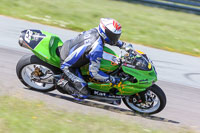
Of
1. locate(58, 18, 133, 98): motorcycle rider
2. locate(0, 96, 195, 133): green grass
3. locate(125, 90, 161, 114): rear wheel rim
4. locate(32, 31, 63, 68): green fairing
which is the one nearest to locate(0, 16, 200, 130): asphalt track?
locate(125, 90, 161, 114): rear wheel rim

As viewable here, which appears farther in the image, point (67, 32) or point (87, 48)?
point (67, 32)

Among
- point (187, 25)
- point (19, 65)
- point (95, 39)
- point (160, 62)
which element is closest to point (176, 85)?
point (160, 62)

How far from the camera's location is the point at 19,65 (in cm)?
625

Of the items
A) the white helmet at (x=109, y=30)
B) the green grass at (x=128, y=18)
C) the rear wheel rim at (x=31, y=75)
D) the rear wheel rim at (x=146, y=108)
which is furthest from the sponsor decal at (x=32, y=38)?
the green grass at (x=128, y=18)

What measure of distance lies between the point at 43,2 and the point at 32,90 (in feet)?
31.4

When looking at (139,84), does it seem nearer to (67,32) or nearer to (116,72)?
(116,72)

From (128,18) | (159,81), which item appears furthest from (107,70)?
(128,18)

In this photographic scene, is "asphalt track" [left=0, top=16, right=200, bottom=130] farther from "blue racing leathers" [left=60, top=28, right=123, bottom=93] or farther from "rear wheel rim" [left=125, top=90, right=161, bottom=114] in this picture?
"blue racing leathers" [left=60, top=28, right=123, bottom=93]

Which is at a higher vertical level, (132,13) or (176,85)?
(132,13)

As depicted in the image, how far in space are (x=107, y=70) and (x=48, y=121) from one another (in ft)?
5.39

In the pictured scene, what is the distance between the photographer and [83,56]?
19.1 ft

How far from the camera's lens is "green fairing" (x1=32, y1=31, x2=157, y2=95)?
229 inches

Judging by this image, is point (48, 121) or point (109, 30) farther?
point (109, 30)

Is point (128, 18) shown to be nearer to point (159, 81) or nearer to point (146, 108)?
point (159, 81)
